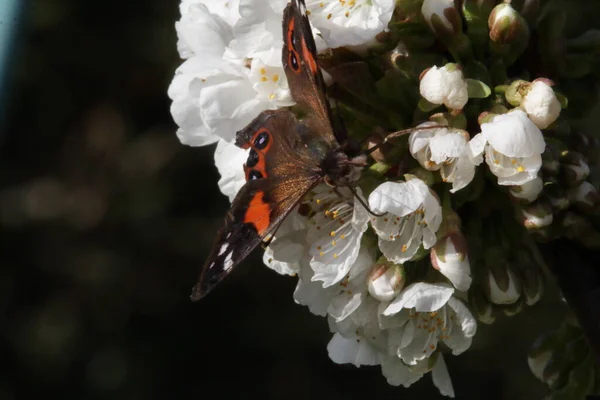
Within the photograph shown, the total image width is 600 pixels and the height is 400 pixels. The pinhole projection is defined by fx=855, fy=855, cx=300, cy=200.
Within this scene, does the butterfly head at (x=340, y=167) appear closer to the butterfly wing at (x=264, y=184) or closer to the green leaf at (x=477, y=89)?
the butterfly wing at (x=264, y=184)

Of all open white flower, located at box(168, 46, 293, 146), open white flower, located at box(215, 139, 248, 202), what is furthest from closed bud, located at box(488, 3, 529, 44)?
open white flower, located at box(215, 139, 248, 202)

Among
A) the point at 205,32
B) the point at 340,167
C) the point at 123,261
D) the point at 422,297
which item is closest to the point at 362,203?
the point at 340,167

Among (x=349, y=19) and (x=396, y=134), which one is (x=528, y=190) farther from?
(x=349, y=19)

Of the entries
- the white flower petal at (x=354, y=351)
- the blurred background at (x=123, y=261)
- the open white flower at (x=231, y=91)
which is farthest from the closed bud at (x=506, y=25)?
the blurred background at (x=123, y=261)

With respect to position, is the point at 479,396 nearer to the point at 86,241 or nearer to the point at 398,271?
the point at 86,241

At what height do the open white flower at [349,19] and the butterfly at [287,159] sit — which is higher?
the open white flower at [349,19]
